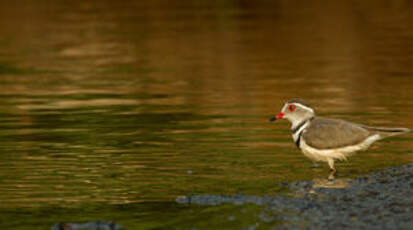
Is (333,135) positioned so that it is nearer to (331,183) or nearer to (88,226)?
(331,183)

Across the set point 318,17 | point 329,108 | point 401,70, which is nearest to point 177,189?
point 329,108

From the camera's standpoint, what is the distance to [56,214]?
35.7 ft

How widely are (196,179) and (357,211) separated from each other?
9.26 ft

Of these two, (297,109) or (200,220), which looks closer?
(200,220)

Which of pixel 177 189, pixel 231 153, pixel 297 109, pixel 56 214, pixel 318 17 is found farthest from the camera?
pixel 318 17

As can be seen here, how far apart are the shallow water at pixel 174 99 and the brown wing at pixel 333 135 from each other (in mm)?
397

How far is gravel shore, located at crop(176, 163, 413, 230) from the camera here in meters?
9.78

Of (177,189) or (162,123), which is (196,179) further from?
(162,123)

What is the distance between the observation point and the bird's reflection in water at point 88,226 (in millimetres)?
10102

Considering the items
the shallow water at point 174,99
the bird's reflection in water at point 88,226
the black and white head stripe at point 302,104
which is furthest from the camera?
the black and white head stripe at point 302,104

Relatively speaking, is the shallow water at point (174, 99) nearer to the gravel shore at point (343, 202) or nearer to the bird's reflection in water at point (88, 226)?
the bird's reflection in water at point (88, 226)

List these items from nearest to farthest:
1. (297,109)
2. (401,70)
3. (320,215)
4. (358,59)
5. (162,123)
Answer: (320,215) < (297,109) < (162,123) < (401,70) < (358,59)

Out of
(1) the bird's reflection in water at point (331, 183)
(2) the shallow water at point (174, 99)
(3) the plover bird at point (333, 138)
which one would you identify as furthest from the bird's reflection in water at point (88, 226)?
(3) the plover bird at point (333, 138)

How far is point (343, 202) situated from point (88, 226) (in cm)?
273
